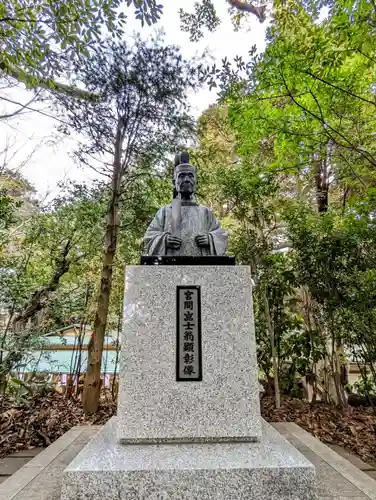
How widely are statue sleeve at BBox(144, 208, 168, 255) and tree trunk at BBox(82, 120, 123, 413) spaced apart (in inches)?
93.7

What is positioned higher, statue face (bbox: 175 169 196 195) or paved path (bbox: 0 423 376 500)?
statue face (bbox: 175 169 196 195)

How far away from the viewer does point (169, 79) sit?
5.54m

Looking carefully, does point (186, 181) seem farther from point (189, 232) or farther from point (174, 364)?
point (174, 364)

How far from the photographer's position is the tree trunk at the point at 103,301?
4945 millimetres

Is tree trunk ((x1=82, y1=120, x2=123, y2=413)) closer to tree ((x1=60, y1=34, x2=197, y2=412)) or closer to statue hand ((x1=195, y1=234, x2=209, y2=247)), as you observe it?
tree ((x1=60, y1=34, x2=197, y2=412))

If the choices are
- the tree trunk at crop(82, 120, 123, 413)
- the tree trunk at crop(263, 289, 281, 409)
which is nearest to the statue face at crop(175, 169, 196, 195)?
the tree trunk at crop(82, 120, 123, 413)

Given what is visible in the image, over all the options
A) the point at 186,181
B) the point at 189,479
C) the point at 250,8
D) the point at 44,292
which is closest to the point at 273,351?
the point at 186,181

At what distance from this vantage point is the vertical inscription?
2359 mm

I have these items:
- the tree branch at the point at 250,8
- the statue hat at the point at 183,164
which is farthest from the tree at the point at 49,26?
the tree branch at the point at 250,8

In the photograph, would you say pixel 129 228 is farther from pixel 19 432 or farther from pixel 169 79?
pixel 19 432

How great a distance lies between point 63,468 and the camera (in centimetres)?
263

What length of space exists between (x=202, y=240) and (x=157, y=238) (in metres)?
0.41

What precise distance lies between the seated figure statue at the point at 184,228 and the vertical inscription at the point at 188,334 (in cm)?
46

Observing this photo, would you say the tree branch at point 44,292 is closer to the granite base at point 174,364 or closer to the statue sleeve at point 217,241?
the granite base at point 174,364
